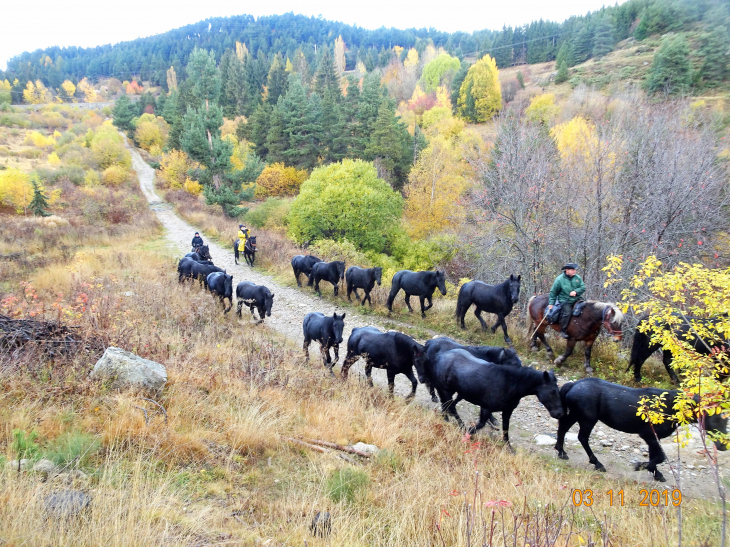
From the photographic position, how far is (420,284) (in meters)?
13.0

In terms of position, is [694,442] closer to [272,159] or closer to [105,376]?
[105,376]

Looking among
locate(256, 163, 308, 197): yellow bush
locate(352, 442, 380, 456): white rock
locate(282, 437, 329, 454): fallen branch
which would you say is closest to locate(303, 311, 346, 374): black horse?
locate(352, 442, 380, 456): white rock

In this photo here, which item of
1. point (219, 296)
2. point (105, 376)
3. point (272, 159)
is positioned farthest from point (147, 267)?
point (272, 159)

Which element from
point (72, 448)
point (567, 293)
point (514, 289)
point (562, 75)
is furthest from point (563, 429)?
point (562, 75)

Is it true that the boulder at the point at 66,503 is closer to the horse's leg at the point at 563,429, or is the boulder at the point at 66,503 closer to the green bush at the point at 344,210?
the horse's leg at the point at 563,429

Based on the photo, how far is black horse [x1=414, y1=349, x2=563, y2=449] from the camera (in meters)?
6.20

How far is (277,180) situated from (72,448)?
43.6m

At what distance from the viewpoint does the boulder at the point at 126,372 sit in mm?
5543

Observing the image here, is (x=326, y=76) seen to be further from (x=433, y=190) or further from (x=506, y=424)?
(x=506, y=424)

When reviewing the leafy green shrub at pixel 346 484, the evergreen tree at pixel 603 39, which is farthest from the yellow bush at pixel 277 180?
the evergreen tree at pixel 603 39

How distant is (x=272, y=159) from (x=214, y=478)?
4701 cm

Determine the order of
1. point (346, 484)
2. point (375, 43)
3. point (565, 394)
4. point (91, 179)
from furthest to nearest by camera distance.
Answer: point (375, 43) → point (91, 179) → point (565, 394) → point (346, 484)

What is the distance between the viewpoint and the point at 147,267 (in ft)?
59.8

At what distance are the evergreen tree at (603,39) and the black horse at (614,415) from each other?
93104 mm
